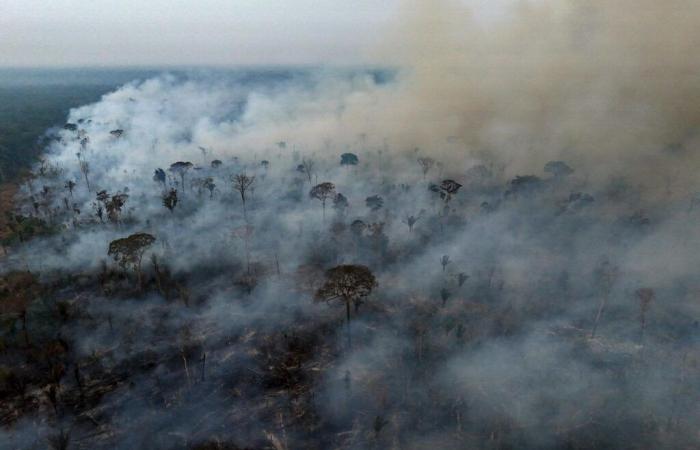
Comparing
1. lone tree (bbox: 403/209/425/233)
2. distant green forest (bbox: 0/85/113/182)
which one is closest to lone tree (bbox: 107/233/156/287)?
lone tree (bbox: 403/209/425/233)

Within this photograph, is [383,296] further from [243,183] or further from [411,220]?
[243,183]

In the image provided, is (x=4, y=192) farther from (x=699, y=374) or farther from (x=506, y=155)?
(x=699, y=374)

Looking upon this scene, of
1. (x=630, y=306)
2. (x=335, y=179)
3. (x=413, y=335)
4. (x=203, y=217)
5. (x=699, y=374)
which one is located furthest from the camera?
(x=335, y=179)

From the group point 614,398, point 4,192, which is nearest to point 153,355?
point 614,398

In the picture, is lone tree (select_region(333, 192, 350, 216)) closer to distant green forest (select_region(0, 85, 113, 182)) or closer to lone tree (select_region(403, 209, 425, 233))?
lone tree (select_region(403, 209, 425, 233))

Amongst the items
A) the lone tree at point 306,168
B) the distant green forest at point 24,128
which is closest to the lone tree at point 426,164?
the lone tree at point 306,168

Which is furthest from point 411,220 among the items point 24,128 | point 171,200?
point 24,128

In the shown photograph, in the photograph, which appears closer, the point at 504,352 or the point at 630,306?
the point at 504,352

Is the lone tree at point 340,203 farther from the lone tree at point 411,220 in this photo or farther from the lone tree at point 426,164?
the lone tree at point 426,164
